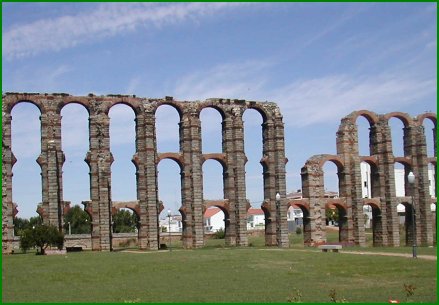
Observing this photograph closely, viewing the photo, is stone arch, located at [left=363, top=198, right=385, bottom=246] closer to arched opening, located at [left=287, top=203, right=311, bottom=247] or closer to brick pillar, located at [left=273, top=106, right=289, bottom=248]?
arched opening, located at [left=287, top=203, right=311, bottom=247]

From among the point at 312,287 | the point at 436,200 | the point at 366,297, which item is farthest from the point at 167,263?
the point at 436,200

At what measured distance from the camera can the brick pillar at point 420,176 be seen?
61.4 metres

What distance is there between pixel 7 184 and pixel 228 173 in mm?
17490

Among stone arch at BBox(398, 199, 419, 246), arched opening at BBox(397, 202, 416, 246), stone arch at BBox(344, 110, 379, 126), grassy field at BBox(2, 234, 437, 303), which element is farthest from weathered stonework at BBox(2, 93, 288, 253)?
grassy field at BBox(2, 234, 437, 303)

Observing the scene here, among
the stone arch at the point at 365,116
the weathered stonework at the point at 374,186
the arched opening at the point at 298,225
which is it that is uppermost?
the stone arch at the point at 365,116

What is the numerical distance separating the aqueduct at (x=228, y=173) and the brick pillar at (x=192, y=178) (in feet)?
0.26

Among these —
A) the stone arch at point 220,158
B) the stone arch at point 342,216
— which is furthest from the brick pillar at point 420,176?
the stone arch at point 220,158

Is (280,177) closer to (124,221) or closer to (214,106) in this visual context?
(214,106)

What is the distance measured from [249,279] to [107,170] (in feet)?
91.0

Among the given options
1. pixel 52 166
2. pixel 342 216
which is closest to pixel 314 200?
pixel 342 216

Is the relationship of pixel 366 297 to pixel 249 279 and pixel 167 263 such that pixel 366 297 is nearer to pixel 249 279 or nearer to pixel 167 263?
pixel 249 279

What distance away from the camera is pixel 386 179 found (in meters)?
60.0

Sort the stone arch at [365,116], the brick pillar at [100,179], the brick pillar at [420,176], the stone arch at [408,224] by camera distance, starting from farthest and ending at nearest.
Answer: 1. the brick pillar at [420,176]
2. the stone arch at [408,224]
3. the stone arch at [365,116]
4. the brick pillar at [100,179]

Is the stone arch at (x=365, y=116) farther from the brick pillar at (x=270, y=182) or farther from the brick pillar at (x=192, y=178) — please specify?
the brick pillar at (x=192, y=178)
